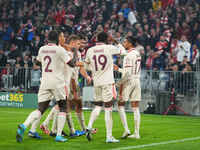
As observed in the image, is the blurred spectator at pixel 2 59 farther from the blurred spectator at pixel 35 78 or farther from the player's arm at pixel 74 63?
the player's arm at pixel 74 63

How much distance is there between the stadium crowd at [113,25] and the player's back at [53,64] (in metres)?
7.53

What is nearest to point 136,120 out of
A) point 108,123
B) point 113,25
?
point 108,123

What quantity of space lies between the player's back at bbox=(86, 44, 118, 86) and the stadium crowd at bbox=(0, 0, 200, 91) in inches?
284

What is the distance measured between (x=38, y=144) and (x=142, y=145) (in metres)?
2.18

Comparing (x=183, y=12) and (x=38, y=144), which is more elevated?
(x=183, y=12)

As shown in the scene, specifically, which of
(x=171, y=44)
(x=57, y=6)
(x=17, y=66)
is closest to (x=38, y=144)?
(x=171, y=44)

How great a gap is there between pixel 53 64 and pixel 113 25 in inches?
586

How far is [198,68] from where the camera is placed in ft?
68.6

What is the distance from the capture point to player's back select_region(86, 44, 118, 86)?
34.0ft

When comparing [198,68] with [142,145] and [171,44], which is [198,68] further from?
[142,145]

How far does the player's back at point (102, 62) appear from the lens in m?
10.4

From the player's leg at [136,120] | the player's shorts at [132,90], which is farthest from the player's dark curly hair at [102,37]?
the player's leg at [136,120]

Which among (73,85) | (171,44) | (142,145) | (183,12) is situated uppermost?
(183,12)

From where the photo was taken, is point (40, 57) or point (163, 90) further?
point (163, 90)
